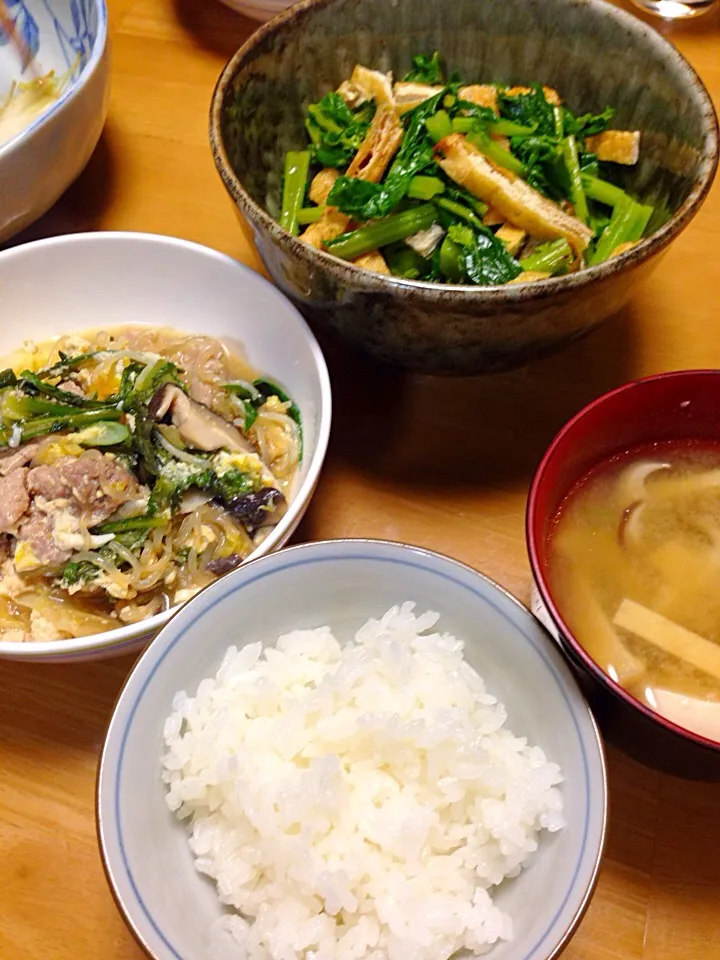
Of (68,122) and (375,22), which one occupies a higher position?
(375,22)

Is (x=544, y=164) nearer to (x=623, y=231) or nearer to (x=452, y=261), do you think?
(x=623, y=231)

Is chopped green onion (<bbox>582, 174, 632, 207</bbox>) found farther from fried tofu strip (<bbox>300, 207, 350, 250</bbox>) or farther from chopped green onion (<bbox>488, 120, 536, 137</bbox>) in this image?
fried tofu strip (<bbox>300, 207, 350, 250</bbox>)

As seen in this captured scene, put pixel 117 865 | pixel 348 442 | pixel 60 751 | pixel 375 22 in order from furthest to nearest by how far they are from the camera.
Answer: pixel 375 22
pixel 348 442
pixel 60 751
pixel 117 865

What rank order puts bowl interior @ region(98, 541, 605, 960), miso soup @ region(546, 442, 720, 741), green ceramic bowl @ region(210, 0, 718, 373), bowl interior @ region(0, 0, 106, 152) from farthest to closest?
bowl interior @ region(0, 0, 106, 152)
green ceramic bowl @ region(210, 0, 718, 373)
miso soup @ region(546, 442, 720, 741)
bowl interior @ region(98, 541, 605, 960)

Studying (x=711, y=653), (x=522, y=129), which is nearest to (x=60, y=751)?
(x=711, y=653)

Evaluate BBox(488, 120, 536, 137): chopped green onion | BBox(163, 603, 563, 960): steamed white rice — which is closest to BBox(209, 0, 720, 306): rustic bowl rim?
BBox(488, 120, 536, 137): chopped green onion

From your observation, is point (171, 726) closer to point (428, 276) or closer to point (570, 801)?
point (570, 801)
